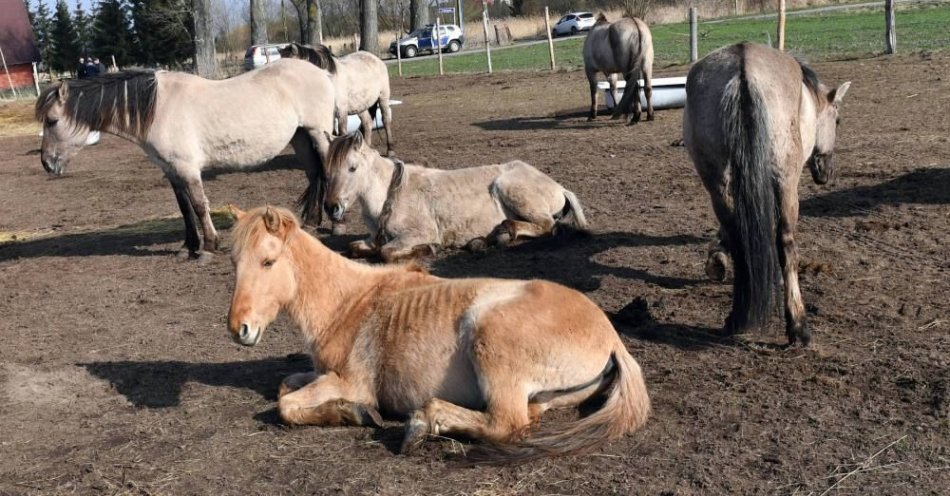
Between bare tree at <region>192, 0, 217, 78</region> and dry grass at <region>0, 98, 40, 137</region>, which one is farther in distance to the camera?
bare tree at <region>192, 0, 217, 78</region>

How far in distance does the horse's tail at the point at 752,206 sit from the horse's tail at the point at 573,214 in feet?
9.21

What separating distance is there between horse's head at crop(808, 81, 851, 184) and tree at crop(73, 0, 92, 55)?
6028cm

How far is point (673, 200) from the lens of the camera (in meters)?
9.84

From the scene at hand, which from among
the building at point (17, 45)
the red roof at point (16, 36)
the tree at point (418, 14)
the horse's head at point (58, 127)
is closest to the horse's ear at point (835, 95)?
the horse's head at point (58, 127)

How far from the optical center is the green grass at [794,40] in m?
22.8

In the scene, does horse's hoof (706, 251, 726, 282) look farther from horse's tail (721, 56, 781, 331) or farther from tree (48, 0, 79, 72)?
tree (48, 0, 79, 72)

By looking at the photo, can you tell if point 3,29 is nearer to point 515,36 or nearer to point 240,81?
point 515,36

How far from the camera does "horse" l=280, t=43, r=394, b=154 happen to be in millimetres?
14688

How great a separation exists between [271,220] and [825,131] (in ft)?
16.3

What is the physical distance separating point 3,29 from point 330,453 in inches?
2160

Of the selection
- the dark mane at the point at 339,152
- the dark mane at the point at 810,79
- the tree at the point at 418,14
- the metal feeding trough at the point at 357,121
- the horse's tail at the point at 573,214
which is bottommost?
the horse's tail at the point at 573,214

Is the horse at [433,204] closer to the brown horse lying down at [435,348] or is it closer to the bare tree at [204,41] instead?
the brown horse lying down at [435,348]

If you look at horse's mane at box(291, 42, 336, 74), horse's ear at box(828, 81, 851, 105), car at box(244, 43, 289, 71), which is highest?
car at box(244, 43, 289, 71)

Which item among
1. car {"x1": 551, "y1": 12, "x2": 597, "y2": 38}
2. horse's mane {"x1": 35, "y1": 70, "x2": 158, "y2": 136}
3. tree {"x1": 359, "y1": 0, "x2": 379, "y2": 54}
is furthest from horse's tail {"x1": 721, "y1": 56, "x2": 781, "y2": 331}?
car {"x1": 551, "y1": 12, "x2": 597, "y2": 38}
